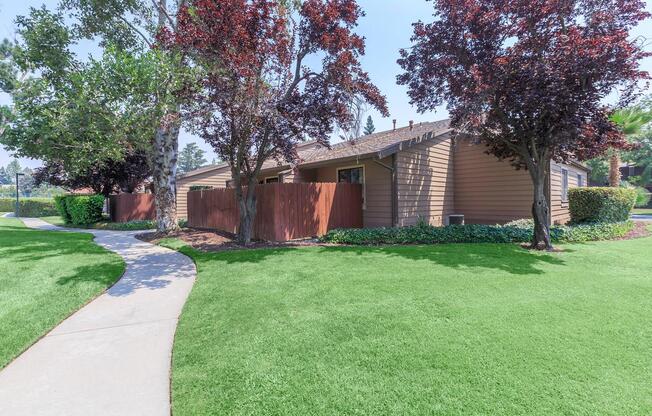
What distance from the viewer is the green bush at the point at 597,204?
35.8 ft

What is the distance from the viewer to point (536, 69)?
23.7 ft

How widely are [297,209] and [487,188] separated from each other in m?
7.35

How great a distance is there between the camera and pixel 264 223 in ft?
33.3

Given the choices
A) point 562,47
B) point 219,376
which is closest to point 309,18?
point 562,47

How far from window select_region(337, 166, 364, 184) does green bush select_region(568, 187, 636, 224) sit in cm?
→ 757

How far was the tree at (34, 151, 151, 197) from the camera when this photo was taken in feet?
61.2

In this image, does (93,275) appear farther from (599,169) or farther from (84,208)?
(599,169)

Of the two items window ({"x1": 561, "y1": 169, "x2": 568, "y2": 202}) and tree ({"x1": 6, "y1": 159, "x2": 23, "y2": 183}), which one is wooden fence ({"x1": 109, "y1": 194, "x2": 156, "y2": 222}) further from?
tree ({"x1": 6, "y1": 159, "x2": 23, "y2": 183})

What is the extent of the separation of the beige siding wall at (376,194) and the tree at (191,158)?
83520mm

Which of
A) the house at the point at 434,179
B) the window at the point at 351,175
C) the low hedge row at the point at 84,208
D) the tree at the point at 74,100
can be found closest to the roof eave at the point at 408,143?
the house at the point at 434,179

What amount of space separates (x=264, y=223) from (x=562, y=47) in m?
8.73

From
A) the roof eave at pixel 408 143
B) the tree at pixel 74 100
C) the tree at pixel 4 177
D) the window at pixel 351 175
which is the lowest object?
the window at pixel 351 175

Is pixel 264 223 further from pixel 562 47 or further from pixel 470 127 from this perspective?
pixel 562 47

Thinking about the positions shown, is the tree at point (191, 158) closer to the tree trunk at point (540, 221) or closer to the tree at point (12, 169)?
the tree at point (12, 169)
